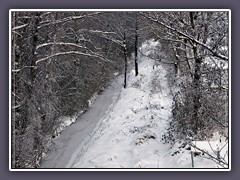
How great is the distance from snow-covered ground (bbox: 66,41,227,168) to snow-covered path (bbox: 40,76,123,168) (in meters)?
0.06

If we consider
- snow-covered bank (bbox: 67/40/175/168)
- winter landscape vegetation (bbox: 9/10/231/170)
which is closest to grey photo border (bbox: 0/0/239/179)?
winter landscape vegetation (bbox: 9/10/231/170)

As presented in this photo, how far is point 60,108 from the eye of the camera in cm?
465

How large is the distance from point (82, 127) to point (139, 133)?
1.97ft

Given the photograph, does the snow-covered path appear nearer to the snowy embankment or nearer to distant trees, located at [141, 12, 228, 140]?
the snowy embankment

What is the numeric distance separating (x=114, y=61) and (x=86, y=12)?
0.59m

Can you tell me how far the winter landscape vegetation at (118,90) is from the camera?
4359 millimetres

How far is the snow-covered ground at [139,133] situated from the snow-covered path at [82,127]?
0.18 feet

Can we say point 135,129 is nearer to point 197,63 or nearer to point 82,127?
point 82,127

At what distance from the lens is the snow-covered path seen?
4465mm

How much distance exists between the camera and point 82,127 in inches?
182
